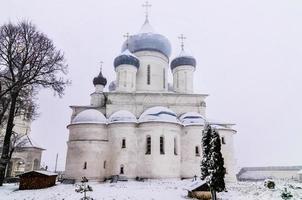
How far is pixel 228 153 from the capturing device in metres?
25.0

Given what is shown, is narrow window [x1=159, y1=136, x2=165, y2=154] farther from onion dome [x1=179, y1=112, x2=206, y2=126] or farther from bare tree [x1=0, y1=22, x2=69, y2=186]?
bare tree [x1=0, y1=22, x2=69, y2=186]

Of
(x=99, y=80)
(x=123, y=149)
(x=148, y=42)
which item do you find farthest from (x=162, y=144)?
(x=148, y=42)

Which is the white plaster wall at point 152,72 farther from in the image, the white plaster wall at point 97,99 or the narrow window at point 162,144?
the narrow window at point 162,144

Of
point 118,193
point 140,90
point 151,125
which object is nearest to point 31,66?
point 118,193

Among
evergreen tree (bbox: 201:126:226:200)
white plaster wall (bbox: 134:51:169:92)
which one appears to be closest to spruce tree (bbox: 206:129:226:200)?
evergreen tree (bbox: 201:126:226:200)

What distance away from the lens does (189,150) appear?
24.7 metres

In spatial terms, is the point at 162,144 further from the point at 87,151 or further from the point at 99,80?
the point at 99,80

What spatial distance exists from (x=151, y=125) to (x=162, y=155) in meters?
2.61

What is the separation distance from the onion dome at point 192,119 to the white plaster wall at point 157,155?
177 centimetres

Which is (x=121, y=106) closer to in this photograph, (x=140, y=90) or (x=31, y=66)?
(x=140, y=90)

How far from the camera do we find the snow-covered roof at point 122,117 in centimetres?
2388

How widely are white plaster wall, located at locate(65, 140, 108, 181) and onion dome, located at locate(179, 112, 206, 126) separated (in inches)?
285

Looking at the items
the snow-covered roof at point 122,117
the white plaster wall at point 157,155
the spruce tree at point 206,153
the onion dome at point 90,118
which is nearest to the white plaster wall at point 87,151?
the onion dome at point 90,118

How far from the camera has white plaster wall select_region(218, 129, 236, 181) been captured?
24594 millimetres
